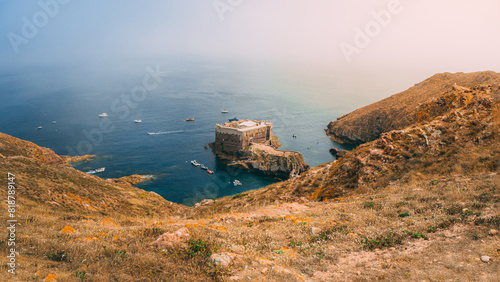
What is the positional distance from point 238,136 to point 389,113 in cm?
5414

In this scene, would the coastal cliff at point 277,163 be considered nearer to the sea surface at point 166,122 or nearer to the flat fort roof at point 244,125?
the sea surface at point 166,122

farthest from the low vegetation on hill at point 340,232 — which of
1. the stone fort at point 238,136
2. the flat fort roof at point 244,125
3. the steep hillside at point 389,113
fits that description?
the steep hillside at point 389,113

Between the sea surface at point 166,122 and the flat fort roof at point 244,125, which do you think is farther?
the flat fort roof at point 244,125

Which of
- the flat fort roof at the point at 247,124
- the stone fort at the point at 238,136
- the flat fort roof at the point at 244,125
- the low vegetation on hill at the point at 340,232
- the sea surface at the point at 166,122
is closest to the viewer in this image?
the low vegetation on hill at the point at 340,232

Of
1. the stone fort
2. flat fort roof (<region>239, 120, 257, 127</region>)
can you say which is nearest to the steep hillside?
the stone fort

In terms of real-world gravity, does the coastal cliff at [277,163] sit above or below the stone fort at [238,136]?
below

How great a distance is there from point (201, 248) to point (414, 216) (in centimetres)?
929

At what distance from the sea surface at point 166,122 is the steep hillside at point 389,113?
Result: 8.48m

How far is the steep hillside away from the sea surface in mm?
8477

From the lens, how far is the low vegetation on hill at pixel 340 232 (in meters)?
8.20

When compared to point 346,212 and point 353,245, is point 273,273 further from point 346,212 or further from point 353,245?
point 346,212

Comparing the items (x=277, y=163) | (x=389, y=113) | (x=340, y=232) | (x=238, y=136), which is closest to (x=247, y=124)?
(x=238, y=136)

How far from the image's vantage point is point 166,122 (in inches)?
4291

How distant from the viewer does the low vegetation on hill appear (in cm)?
820
